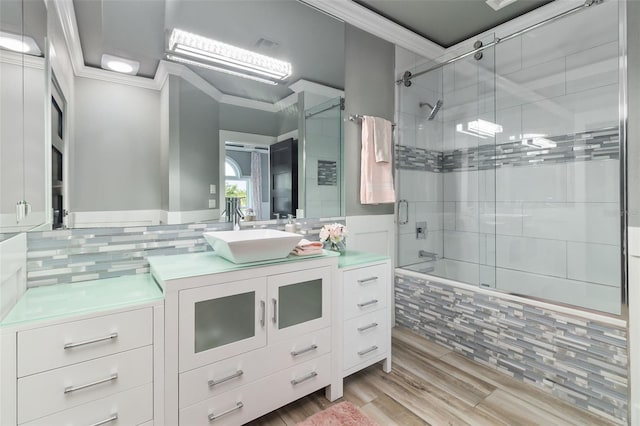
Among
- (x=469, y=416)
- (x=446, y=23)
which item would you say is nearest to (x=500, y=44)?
(x=446, y=23)

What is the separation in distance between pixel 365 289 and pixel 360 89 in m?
1.66

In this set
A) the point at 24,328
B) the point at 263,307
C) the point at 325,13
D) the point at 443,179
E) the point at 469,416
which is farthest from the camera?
the point at 443,179

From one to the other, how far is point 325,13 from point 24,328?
8.32ft

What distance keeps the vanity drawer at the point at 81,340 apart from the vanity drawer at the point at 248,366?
0.94 ft

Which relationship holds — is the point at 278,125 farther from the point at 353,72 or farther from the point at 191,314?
the point at 191,314

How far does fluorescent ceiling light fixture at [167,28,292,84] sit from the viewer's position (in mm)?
1765

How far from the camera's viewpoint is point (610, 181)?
2189mm

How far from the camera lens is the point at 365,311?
1.99 meters

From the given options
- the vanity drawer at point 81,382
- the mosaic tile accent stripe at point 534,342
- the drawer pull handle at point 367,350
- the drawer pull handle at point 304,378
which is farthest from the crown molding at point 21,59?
the mosaic tile accent stripe at point 534,342

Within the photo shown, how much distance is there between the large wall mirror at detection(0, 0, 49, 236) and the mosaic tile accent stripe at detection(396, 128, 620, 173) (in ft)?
8.25

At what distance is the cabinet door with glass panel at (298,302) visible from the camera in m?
1.60

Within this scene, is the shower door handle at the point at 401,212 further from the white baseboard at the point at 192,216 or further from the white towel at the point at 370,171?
the white baseboard at the point at 192,216

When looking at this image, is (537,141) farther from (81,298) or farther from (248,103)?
(81,298)

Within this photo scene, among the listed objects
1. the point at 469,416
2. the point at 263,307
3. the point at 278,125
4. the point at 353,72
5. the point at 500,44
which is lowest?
the point at 469,416
